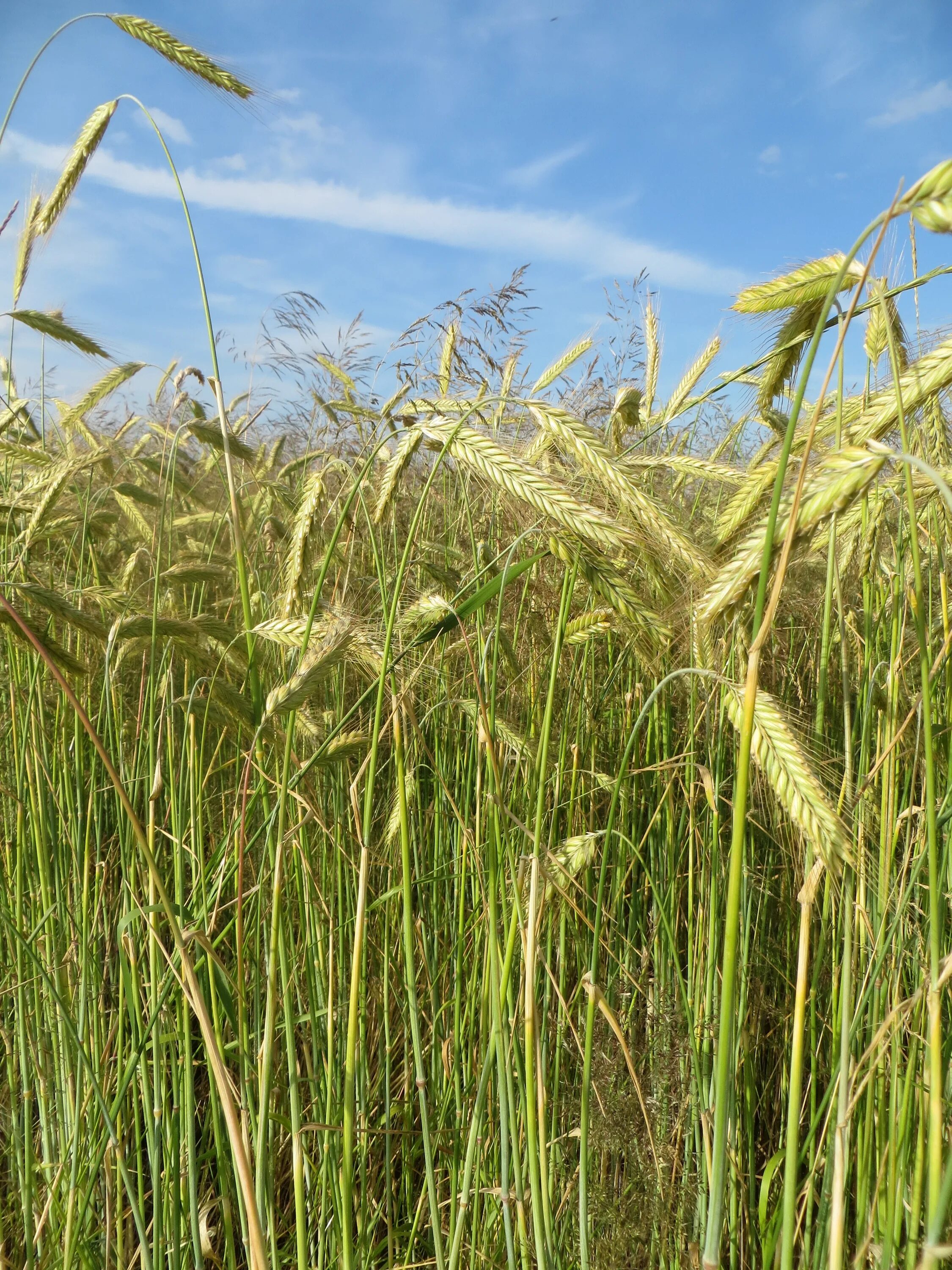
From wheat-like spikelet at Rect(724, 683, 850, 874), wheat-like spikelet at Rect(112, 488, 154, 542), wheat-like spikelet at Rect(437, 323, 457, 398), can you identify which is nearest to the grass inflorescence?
wheat-like spikelet at Rect(724, 683, 850, 874)

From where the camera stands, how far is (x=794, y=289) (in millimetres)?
991

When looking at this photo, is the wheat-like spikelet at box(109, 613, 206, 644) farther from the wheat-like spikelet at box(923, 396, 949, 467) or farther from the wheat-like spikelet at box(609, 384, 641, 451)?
the wheat-like spikelet at box(923, 396, 949, 467)

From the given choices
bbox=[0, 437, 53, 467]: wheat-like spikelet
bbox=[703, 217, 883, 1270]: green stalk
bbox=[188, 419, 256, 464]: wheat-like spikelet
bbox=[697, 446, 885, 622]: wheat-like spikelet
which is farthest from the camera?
bbox=[0, 437, 53, 467]: wheat-like spikelet

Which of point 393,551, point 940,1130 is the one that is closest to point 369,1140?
point 940,1130

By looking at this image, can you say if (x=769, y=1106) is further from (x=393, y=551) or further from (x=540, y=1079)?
(x=393, y=551)

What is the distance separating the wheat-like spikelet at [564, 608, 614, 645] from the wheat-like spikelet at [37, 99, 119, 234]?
1221 millimetres

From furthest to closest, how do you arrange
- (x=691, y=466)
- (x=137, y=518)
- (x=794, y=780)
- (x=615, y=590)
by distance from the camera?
(x=137, y=518)
(x=691, y=466)
(x=615, y=590)
(x=794, y=780)

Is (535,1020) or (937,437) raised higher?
(937,437)

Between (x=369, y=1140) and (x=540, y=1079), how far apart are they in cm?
57

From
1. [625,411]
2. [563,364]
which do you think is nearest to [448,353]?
[563,364]

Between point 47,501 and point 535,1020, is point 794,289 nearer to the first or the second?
point 535,1020

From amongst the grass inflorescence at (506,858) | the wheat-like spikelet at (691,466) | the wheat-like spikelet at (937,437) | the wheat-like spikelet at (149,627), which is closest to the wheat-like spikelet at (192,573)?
the grass inflorescence at (506,858)

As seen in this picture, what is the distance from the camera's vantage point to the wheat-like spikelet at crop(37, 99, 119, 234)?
1596 mm

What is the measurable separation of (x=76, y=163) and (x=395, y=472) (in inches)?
39.0
